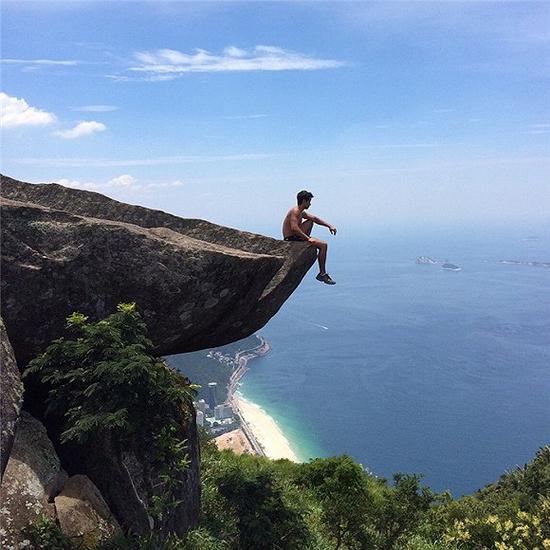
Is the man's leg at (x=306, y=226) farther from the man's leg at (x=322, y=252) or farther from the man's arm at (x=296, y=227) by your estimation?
the man's leg at (x=322, y=252)

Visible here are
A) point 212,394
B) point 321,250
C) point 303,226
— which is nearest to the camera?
point 321,250

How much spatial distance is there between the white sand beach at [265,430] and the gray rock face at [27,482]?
10898 cm

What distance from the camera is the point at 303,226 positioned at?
40.9 ft

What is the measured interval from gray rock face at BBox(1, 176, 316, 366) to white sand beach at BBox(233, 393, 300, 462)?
107 meters

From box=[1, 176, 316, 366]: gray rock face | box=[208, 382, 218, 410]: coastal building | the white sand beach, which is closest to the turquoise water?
the white sand beach

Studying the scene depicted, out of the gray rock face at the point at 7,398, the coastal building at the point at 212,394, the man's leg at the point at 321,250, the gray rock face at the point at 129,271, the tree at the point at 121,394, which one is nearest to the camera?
the gray rock face at the point at 7,398

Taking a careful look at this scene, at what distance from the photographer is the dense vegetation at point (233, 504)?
26.2 feet

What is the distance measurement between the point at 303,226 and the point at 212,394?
157010 mm

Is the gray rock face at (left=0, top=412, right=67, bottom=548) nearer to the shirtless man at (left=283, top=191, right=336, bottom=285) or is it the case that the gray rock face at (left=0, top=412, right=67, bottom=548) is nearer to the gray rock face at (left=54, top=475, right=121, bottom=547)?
the gray rock face at (left=54, top=475, right=121, bottom=547)

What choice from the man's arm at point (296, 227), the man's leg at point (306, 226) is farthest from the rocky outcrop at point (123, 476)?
the man's leg at point (306, 226)

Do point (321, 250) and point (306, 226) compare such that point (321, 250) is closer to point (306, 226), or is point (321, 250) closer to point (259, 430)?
point (306, 226)

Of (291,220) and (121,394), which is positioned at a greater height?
(291,220)

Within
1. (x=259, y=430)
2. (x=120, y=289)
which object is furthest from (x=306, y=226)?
(x=259, y=430)

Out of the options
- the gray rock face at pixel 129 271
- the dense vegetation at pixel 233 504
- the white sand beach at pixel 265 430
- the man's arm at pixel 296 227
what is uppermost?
the man's arm at pixel 296 227
